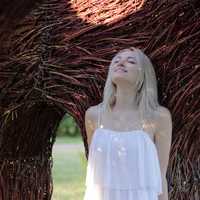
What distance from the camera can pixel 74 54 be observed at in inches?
105

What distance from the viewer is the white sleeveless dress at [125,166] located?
88.4 inches

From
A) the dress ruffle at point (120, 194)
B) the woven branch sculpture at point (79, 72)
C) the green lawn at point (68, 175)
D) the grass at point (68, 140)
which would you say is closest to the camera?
the dress ruffle at point (120, 194)

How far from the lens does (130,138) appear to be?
7.43ft

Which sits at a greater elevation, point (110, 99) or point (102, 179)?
point (110, 99)

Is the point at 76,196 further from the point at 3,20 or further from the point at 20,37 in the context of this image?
the point at 3,20

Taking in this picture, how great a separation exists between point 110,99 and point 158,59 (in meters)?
0.26

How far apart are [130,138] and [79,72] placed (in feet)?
1.66

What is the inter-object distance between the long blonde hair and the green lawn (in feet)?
10.3

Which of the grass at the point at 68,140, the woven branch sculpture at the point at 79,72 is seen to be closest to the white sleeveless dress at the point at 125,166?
the woven branch sculpture at the point at 79,72

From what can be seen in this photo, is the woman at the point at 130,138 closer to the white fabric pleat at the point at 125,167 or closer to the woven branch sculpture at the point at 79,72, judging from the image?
the white fabric pleat at the point at 125,167

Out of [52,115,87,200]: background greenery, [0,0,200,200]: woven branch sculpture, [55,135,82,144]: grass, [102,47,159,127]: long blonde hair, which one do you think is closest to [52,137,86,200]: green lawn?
[52,115,87,200]: background greenery

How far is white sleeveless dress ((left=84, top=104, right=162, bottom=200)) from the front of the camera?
225 cm

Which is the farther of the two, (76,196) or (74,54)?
(76,196)

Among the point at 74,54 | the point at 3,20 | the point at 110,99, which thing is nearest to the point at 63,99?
the point at 74,54
